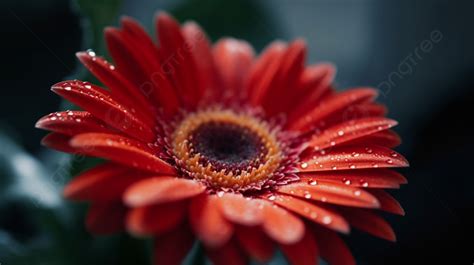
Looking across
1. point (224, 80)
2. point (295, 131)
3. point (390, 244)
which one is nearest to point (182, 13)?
point (224, 80)

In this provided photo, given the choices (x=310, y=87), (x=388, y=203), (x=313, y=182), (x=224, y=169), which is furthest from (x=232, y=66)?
(x=388, y=203)

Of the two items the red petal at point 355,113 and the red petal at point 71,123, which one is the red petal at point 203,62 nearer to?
the red petal at point 355,113

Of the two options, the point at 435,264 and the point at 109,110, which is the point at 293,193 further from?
the point at 435,264

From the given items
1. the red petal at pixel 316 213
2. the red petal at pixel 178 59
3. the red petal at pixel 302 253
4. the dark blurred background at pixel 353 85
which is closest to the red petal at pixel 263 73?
the red petal at pixel 178 59

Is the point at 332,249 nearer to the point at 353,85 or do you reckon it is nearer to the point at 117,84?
the point at 117,84

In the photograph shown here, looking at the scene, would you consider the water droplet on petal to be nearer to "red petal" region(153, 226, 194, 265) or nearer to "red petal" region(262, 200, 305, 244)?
"red petal" region(262, 200, 305, 244)

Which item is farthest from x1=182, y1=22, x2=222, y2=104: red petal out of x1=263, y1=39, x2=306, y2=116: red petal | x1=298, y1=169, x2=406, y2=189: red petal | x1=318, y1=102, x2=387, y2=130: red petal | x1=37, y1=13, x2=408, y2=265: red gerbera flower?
x1=298, y1=169, x2=406, y2=189: red petal
